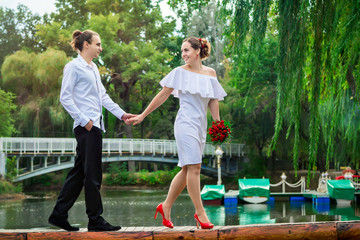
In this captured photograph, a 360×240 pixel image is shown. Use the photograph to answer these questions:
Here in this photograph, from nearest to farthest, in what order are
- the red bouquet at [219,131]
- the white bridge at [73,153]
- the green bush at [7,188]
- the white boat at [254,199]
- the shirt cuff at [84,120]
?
the shirt cuff at [84,120], the red bouquet at [219,131], the white boat at [254,199], the green bush at [7,188], the white bridge at [73,153]

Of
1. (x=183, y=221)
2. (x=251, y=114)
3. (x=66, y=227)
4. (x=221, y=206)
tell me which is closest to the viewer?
(x=66, y=227)

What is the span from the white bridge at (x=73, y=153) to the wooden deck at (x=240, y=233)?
72.7 feet

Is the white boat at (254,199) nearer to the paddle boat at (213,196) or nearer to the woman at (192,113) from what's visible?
the paddle boat at (213,196)

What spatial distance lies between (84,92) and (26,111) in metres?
26.9

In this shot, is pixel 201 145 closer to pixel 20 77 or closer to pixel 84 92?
pixel 84 92

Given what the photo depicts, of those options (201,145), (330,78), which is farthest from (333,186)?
(201,145)

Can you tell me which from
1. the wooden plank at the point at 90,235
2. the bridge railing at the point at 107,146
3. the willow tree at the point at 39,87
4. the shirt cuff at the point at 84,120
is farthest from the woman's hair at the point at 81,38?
the willow tree at the point at 39,87

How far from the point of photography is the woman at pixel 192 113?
4.28 metres

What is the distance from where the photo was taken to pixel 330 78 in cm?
536

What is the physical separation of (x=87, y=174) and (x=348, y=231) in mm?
2052

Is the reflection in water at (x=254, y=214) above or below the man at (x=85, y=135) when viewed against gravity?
below

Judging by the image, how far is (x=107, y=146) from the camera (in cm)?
2989

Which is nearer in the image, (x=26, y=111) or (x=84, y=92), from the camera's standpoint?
(x=84, y=92)

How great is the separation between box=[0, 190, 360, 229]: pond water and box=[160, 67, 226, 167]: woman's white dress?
29.8 ft
